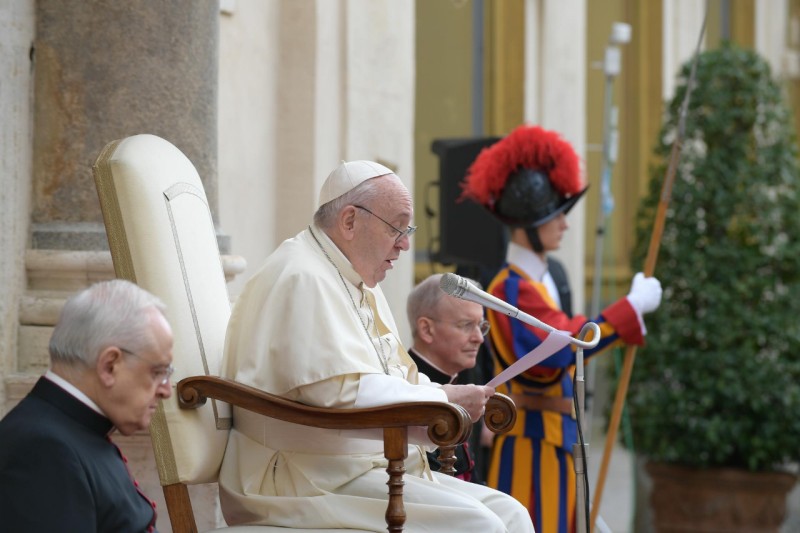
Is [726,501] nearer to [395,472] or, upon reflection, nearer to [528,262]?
[528,262]

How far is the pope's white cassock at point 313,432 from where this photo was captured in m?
3.38

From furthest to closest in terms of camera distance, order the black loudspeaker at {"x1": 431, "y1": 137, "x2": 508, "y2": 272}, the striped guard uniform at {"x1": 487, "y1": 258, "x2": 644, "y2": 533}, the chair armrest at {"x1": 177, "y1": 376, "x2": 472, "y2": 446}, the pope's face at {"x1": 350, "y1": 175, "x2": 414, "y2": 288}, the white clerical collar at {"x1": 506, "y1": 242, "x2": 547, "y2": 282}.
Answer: the black loudspeaker at {"x1": 431, "y1": 137, "x2": 508, "y2": 272}
the white clerical collar at {"x1": 506, "y1": 242, "x2": 547, "y2": 282}
the striped guard uniform at {"x1": 487, "y1": 258, "x2": 644, "y2": 533}
the pope's face at {"x1": 350, "y1": 175, "x2": 414, "y2": 288}
the chair armrest at {"x1": 177, "y1": 376, "x2": 472, "y2": 446}

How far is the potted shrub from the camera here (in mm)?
7945

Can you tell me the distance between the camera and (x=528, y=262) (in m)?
5.33

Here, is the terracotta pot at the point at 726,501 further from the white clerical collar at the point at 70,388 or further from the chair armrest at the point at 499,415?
the white clerical collar at the point at 70,388

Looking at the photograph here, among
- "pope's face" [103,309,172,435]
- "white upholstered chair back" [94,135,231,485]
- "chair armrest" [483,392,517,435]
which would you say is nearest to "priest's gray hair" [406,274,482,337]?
"chair armrest" [483,392,517,435]

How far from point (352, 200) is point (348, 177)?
67 mm

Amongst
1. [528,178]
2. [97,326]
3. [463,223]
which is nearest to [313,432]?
[97,326]

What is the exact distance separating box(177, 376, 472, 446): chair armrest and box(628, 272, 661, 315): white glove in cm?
205

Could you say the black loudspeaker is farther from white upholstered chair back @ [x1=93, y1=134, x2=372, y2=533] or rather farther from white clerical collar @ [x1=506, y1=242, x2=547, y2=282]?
white upholstered chair back @ [x1=93, y1=134, x2=372, y2=533]

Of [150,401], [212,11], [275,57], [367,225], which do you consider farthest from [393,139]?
[150,401]

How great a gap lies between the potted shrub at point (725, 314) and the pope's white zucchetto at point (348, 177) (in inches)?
182

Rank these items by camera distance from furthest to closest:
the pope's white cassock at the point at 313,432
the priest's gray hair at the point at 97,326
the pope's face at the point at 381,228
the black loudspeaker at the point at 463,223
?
the black loudspeaker at the point at 463,223
the pope's face at the point at 381,228
the pope's white cassock at the point at 313,432
the priest's gray hair at the point at 97,326

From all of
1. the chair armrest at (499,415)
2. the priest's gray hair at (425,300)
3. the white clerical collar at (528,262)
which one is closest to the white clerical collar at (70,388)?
the chair armrest at (499,415)
